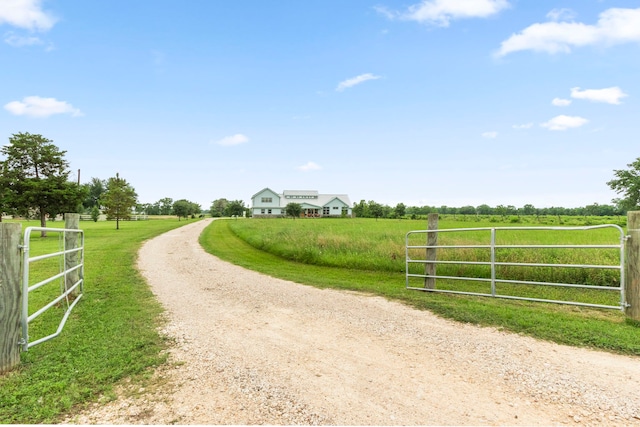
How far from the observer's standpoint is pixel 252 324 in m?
5.30

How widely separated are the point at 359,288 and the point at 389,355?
13.0ft

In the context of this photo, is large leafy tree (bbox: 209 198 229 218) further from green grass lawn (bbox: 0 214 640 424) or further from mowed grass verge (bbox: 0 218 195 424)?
mowed grass verge (bbox: 0 218 195 424)

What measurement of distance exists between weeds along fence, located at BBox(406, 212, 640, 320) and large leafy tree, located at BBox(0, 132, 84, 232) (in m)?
26.5

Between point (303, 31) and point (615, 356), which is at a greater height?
point (303, 31)

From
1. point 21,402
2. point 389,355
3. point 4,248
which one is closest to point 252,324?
point 389,355

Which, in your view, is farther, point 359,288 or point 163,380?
point 359,288

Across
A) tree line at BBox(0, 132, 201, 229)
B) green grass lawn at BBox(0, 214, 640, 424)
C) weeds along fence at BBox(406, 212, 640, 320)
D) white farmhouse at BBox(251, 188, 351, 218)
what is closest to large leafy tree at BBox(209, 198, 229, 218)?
white farmhouse at BBox(251, 188, 351, 218)

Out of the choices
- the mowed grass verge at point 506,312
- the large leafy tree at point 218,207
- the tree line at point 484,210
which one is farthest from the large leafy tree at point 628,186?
the large leafy tree at point 218,207

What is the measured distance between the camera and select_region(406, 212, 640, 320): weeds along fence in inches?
214

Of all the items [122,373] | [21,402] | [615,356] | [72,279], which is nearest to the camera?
[21,402]

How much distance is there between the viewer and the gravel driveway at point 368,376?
2.82m

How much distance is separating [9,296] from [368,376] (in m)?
4.08

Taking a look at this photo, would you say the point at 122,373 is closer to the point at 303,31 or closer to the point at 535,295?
the point at 535,295

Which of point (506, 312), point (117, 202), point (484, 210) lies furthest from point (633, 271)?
point (484, 210)
